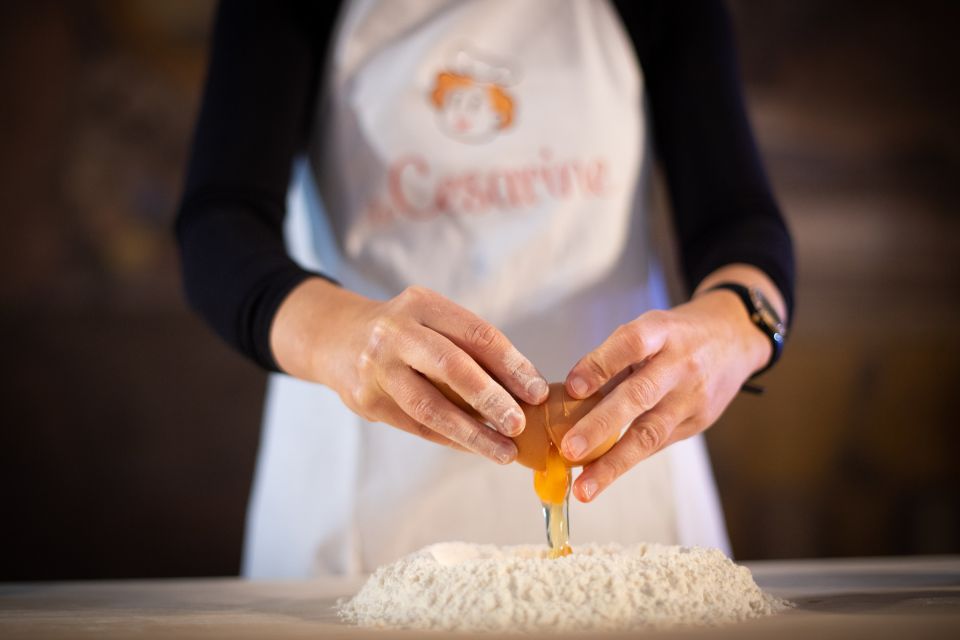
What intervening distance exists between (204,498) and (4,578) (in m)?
0.50

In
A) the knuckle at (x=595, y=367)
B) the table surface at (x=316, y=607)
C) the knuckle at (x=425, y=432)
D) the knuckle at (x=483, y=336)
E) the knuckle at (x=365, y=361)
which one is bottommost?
the table surface at (x=316, y=607)

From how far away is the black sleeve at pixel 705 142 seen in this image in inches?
34.2

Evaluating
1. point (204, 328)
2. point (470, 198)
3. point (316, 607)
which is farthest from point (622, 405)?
point (204, 328)

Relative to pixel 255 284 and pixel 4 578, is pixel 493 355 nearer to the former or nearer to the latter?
pixel 255 284

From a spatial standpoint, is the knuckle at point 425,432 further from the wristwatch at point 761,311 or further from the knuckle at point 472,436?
the wristwatch at point 761,311

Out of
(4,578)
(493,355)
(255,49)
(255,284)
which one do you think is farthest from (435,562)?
(4,578)

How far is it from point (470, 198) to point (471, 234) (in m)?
0.04

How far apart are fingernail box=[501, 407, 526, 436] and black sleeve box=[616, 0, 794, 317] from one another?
0.32 metres

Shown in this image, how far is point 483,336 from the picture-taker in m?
0.62

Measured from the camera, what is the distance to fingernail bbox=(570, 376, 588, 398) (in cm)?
64

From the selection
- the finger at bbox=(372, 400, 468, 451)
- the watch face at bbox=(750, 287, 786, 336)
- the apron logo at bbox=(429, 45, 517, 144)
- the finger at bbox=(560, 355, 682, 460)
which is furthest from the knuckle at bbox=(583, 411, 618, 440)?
the apron logo at bbox=(429, 45, 517, 144)

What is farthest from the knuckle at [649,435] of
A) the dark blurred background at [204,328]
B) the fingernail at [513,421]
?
the dark blurred background at [204,328]

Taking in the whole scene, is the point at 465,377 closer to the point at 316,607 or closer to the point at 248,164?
the point at 316,607

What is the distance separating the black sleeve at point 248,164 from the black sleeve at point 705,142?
0.36 m
